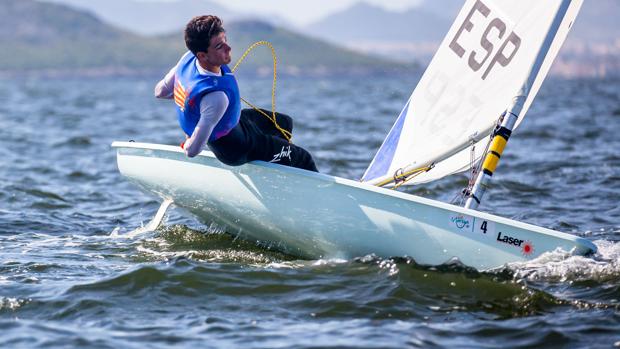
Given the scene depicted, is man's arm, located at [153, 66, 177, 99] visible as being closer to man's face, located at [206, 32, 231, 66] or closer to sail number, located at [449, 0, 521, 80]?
man's face, located at [206, 32, 231, 66]

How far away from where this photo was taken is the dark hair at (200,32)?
5512mm

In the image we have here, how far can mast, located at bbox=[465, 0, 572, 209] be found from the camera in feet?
19.6

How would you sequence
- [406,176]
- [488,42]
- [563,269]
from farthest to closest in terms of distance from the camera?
1. [406,176]
2. [488,42]
3. [563,269]

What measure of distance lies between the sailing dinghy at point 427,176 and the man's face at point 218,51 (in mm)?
808

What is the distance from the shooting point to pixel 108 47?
16150cm

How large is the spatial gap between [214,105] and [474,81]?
2008mm

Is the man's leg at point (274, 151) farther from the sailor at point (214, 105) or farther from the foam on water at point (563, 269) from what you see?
the foam on water at point (563, 269)

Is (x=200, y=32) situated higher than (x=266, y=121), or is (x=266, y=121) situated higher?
(x=200, y=32)

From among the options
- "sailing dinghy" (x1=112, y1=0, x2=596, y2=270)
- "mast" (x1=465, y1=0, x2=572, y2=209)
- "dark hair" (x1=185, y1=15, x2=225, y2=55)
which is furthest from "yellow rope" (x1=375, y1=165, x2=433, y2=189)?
"dark hair" (x1=185, y1=15, x2=225, y2=55)

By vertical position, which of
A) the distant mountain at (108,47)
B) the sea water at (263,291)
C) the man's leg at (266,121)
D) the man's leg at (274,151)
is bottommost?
the sea water at (263,291)

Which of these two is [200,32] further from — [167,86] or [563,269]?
[563,269]

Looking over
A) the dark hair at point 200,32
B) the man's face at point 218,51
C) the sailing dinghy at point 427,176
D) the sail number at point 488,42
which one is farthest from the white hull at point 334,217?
the sail number at point 488,42

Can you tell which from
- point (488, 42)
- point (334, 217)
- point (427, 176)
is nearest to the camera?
point (334, 217)

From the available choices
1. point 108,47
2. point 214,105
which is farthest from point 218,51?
point 108,47
